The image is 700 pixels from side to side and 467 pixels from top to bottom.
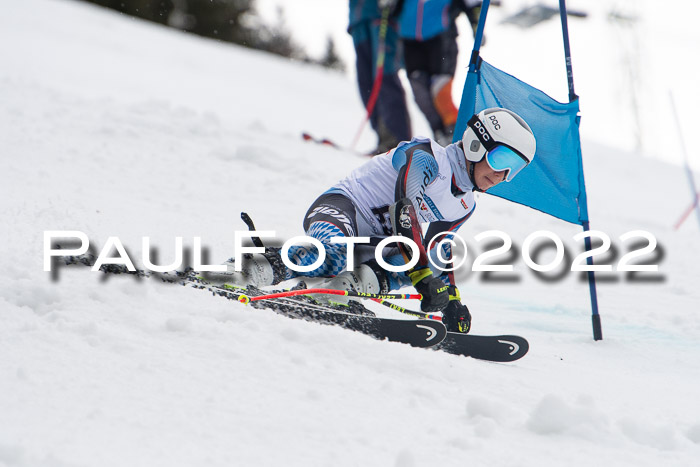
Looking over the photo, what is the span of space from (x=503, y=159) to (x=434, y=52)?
4.00m

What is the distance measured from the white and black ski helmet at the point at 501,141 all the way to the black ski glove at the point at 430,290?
2.23 ft

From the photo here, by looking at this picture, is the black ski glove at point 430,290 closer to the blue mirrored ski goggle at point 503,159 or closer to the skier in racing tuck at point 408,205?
the skier in racing tuck at point 408,205

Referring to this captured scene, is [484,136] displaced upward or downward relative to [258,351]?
upward

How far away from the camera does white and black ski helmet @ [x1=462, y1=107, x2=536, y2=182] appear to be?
11.2 ft

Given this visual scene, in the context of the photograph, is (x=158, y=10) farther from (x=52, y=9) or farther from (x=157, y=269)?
(x=157, y=269)

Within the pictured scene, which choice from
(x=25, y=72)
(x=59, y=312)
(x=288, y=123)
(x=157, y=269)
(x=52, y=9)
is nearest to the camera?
(x=59, y=312)

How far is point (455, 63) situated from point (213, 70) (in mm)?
7948

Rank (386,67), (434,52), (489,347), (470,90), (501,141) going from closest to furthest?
(489,347) < (501,141) < (470,90) < (434,52) < (386,67)

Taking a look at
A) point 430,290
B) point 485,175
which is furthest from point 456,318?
point 485,175

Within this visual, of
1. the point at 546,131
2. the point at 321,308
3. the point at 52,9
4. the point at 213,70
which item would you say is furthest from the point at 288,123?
the point at 52,9

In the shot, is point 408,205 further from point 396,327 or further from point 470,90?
point 470,90

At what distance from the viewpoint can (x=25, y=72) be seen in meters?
9.30

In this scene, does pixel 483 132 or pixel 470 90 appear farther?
pixel 470 90

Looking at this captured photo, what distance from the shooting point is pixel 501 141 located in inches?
134
